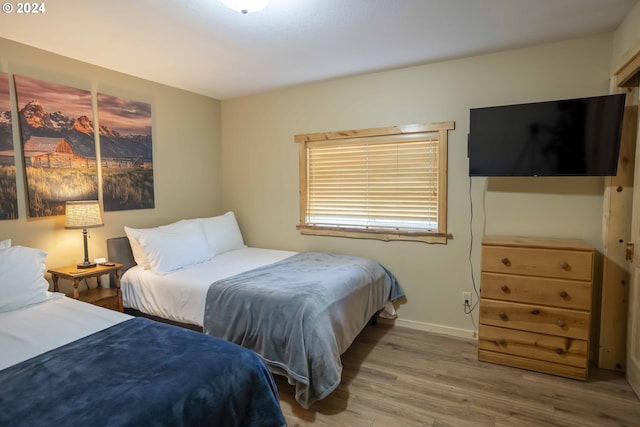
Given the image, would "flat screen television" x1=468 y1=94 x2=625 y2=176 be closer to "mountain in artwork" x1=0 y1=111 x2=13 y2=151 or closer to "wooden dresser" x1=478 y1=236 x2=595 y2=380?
"wooden dresser" x1=478 y1=236 x2=595 y2=380

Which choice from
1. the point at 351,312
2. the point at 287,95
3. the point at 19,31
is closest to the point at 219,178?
the point at 287,95

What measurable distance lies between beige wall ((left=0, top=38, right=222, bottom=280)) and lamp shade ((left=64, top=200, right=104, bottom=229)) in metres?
0.24

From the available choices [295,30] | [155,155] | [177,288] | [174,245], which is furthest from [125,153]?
[295,30]

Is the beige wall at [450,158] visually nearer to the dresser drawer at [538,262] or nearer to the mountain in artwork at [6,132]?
the dresser drawer at [538,262]

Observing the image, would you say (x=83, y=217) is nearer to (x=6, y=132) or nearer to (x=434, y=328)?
(x=6, y=132)

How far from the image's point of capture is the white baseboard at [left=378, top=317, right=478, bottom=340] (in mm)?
2996

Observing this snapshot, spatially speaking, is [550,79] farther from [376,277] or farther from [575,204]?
[376,277]

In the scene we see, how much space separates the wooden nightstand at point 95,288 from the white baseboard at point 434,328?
232cm

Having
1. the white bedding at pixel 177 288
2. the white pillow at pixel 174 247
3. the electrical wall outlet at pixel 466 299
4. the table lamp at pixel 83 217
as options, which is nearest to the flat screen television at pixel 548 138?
the electrical wall outlet at pixel 466 299

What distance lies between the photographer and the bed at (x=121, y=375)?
3.71 feet

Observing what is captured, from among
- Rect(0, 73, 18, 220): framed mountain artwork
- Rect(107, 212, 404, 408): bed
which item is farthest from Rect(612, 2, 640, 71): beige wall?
Rect(0, 73, 18, 220): framed mountain artwork

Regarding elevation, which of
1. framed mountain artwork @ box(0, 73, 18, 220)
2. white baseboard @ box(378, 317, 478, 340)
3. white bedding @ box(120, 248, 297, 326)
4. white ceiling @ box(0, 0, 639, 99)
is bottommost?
white baseboard @ box(378, 317, 478, 340)

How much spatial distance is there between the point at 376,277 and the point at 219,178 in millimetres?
2336

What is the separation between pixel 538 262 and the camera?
238cm
